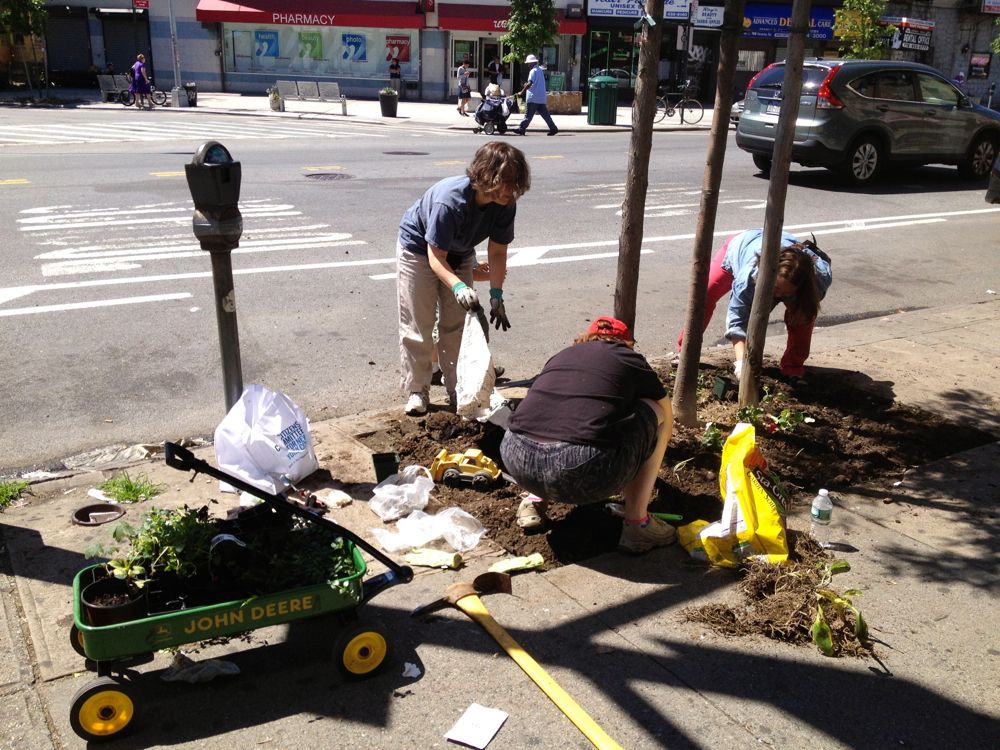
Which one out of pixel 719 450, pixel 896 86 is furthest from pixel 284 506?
pixel 896 86

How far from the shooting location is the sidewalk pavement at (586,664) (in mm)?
2998

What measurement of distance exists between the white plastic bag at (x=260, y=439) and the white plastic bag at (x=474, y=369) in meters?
0.98

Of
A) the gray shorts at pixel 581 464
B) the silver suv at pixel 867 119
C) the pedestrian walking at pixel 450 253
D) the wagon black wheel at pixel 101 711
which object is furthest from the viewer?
the silver suv at pixel 867 119

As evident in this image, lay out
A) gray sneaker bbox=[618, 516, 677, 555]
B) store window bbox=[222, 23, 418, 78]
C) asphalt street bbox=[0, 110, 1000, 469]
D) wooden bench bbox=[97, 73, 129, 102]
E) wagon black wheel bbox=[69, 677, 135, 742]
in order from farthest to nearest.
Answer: store window bbox=[222, 23, 418, 78] < wooden bench bbox=[97, 73, 129, 102] < asphalt street bbox=[0, 110, 1000, 469] < gray sneaker bbox=[618, 516, 677, 555] < wagon black wheel bbox=[69, 677, 135, 742]

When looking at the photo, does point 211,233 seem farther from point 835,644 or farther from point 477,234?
point 835,644

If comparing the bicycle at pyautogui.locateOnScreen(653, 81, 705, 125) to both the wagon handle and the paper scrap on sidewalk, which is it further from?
the paper scrap on sidewalk

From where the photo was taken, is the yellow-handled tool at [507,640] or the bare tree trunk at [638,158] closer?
the yellow-handled tool at [507,640]

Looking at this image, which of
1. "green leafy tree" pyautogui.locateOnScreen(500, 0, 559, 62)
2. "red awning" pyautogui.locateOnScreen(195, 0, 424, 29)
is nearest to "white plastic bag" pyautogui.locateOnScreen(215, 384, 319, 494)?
"green leafy tree" pyautogui.locateOnScreen(500, 0, 559, 62)

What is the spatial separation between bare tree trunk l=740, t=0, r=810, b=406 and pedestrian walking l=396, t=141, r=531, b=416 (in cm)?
139

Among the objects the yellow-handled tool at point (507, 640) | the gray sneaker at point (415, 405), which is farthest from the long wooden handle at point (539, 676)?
the gray sneaker at point (415, 405)

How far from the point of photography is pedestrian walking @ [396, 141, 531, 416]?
16.0ft

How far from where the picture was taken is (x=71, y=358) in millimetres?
6457

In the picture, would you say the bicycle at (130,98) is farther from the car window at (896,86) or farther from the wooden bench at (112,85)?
the car window at (896,86)

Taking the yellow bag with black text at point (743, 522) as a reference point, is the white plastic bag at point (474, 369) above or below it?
above
